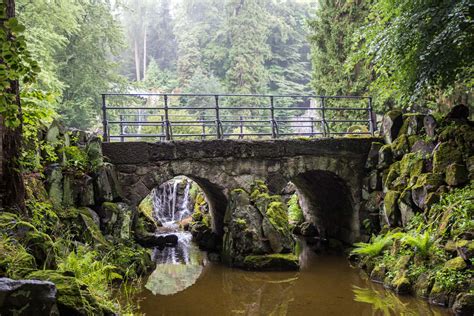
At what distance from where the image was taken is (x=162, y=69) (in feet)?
122

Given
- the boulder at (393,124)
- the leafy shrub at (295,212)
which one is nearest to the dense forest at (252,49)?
the boulder at (393,124)

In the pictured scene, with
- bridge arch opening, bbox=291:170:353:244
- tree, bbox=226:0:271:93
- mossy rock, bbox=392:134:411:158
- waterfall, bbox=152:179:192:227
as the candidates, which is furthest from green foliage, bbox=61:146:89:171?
tree, bbox=226:0:271:93

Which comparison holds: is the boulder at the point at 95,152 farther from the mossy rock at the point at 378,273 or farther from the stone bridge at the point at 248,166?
the mossy rock at the point at 378,273

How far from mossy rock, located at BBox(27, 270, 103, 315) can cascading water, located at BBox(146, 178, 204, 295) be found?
3694mm

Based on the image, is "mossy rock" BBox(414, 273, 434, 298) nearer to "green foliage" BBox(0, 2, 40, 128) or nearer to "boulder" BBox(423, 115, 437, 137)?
"boulder" BBox(423, 115, 437, 137)

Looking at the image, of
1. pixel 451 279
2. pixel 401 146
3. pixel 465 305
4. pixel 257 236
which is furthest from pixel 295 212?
pixel 465 305

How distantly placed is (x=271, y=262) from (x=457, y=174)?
3655mm

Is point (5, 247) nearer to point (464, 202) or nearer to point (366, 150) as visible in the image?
point (464, 202)

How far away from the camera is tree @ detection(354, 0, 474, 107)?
255 inches

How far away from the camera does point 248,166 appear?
9.62 m

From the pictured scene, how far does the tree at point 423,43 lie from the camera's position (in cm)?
647

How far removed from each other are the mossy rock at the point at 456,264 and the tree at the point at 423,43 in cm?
298

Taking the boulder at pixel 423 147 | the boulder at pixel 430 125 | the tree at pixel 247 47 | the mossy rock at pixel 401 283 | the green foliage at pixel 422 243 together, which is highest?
the tree at pixel 247 47

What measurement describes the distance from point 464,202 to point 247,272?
393 centimetres
